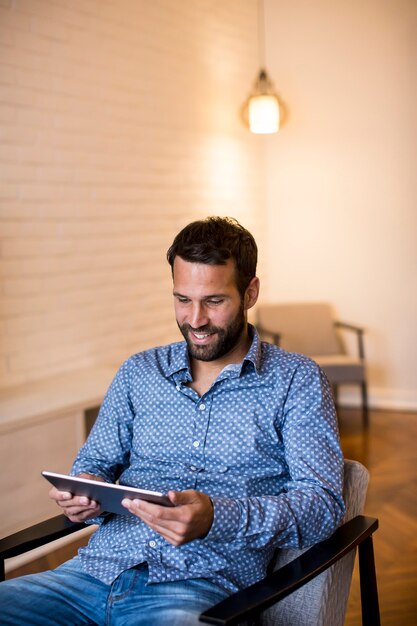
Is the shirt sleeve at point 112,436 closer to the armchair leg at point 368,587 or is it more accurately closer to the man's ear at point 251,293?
the man's ear at point 251,293

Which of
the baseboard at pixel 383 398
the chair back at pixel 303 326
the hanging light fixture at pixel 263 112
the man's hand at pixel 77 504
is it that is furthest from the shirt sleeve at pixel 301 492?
the baseboard at pixel 383 398

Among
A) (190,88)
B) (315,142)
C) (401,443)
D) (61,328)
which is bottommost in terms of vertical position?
(401,443)

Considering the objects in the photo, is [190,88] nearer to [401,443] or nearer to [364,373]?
[364,373]

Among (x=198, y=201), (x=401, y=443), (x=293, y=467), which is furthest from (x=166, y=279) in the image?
(x=293, y=467)

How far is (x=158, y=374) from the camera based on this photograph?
2271 millimetres

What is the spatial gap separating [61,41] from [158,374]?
2.72 m

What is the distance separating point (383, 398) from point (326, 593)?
4.30 m

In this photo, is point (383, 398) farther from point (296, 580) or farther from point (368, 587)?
point (296, 580)

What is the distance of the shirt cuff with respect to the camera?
1781mm

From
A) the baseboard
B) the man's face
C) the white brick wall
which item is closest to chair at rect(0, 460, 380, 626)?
the man's face

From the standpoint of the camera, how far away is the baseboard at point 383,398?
6051 millimetres

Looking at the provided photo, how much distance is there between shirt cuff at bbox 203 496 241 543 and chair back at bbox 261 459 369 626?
295mm

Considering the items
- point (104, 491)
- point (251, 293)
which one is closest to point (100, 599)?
point (104, 491)

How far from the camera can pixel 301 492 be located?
6.33 feet
